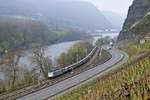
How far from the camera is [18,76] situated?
7112cm

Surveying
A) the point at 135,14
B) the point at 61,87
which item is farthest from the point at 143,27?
the point at 61,87

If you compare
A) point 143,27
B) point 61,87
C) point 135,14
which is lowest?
point 61,87

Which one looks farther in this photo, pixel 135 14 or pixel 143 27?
pixel 135 14

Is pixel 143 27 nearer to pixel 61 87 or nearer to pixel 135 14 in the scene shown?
pixel 135 14

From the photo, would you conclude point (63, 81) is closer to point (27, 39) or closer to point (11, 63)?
point (11, 63)

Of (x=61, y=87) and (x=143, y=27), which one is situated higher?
(x=143, y=27)

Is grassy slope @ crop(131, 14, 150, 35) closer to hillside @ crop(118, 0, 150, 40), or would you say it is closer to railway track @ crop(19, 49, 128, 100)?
hillside @ crop(118, 0, 150, 40)

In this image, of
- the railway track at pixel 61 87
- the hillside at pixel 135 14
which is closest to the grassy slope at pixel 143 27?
the hillside at pixel 135 14

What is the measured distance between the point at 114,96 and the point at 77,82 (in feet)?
89.8

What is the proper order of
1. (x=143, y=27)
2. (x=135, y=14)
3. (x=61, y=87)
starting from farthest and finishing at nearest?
(x=135, y=14) < (x=143, y=27) < (x=61, y=87)

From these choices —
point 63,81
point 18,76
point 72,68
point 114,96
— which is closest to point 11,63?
point 18,76

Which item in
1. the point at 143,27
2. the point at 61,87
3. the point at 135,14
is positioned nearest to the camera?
the point at 61,87

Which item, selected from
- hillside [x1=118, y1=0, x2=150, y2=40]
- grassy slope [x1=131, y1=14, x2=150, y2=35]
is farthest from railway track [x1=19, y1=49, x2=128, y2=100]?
hillside [x1=118, y1=0, x2=150, y2=40]

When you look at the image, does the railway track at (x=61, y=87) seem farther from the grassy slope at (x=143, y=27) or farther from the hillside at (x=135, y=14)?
the hillside at (x=135, y=14)
